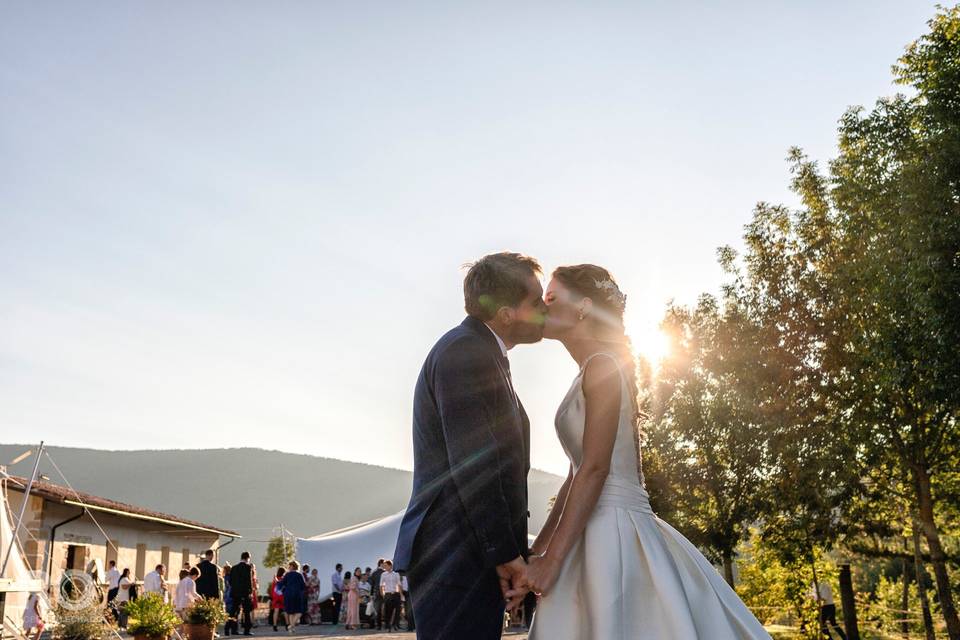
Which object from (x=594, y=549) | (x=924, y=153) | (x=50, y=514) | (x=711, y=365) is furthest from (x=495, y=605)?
(x=50, y=514)

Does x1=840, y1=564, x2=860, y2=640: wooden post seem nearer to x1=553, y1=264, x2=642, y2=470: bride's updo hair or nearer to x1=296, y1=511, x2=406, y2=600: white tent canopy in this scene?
x1=553, y1=264, x2=642, y2=470: bride's updo hair

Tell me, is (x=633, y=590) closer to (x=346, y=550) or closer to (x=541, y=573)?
(x=541, y=573)

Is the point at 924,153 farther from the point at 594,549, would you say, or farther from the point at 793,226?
the point at 594,549

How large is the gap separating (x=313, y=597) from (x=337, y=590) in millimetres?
1524

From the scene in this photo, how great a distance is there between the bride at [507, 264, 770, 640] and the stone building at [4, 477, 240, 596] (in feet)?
74.8

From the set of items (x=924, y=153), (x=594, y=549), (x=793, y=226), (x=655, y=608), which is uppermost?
(x=793, y=226)

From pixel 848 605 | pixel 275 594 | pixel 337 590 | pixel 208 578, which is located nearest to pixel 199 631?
pixel 208 578

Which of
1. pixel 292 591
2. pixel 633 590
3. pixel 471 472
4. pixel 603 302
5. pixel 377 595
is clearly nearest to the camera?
pixel 471 472

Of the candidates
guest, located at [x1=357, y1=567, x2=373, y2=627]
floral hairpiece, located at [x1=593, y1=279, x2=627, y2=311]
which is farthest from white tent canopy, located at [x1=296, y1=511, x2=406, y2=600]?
floral hairpiece, located at [x1=593, y1=279, x2=627, y2=311]

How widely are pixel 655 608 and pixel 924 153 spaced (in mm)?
13999

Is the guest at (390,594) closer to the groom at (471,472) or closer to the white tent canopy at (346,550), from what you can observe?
the white tent canopy at (346,550)

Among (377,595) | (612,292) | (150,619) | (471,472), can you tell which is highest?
(612,292)

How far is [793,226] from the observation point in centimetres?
2269

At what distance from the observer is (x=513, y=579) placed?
3.24 m
